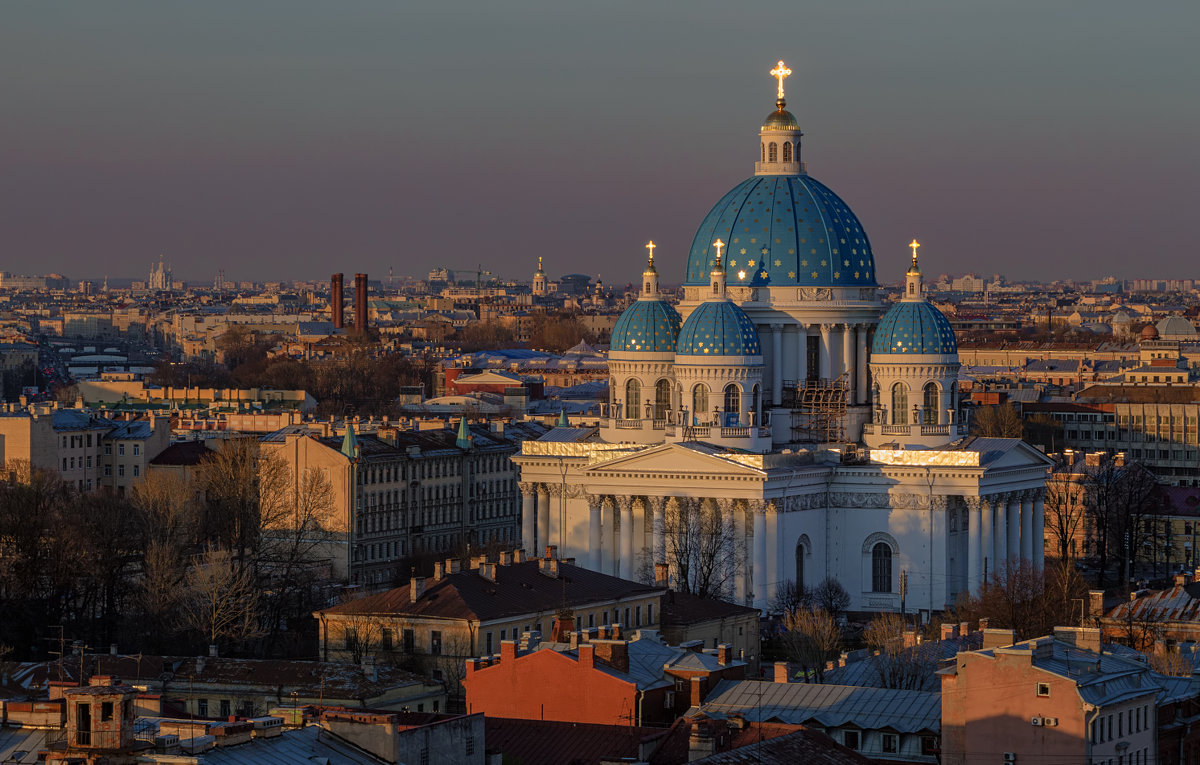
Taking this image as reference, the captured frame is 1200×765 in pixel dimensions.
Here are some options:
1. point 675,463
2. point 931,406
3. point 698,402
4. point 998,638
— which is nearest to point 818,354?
point 931,406

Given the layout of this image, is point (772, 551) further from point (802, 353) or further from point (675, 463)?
point (802, 353)

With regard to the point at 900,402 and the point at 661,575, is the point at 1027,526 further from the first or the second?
the point at 661,575

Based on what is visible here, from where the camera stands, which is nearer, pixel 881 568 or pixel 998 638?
pixel 998 638

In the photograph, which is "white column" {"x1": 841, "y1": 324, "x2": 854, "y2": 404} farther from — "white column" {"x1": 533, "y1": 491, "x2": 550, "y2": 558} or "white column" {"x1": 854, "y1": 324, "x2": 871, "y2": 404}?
"white column" {"x1": 533, "y1": 491, "x2": 550, "y2": 558}

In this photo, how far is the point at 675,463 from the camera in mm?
109312

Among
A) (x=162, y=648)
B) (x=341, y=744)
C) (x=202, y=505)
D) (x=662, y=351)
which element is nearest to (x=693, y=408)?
(x=662, y=351)

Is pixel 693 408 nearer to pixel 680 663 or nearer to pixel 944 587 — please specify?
pixel 944 587

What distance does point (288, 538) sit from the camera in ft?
385

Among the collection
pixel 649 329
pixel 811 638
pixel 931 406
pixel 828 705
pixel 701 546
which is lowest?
pixel 811 638

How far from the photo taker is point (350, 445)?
12675cm

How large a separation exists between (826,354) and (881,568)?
986cm

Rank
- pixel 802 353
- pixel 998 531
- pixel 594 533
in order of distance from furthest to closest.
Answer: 1. pixel 802 353
2. pixel 594 533
3. pixel 998 531

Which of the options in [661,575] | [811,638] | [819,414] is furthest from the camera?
[819,414]

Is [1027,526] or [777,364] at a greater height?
[777,364]
